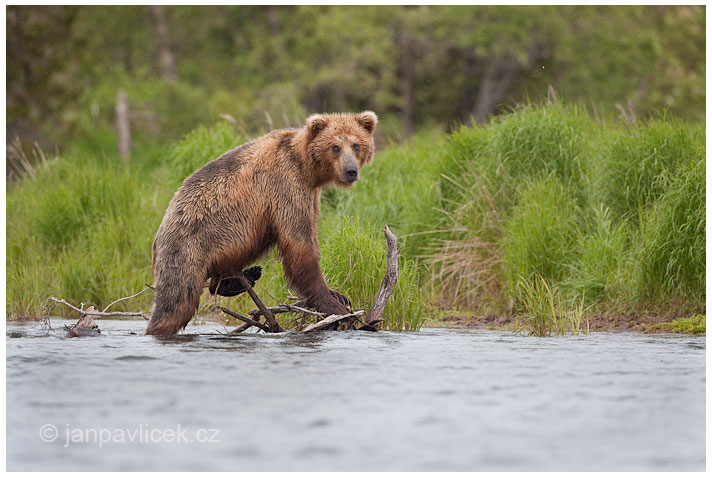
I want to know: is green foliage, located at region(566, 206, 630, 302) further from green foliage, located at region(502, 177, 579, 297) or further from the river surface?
the river surface

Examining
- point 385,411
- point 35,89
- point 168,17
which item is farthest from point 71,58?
point 385,411

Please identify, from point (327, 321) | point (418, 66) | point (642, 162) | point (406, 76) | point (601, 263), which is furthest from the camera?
point (418, 66)

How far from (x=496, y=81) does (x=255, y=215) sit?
64.1 feet

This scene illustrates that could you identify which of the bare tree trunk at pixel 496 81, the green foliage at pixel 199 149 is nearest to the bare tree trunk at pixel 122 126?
the bare tree trunk at pixel 496 81

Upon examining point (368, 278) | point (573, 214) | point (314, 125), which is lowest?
A: point (368, 278)

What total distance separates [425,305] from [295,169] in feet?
5.31

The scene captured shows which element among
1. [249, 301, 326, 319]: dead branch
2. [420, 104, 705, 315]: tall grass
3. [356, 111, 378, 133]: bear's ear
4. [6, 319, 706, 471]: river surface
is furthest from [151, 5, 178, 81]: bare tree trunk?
[6, 319, 706, 471]: river surface

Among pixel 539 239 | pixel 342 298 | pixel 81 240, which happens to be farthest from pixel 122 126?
pixel 342 298

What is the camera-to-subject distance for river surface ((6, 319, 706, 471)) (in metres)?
4.10

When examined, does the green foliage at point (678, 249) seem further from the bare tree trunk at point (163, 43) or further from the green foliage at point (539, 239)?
the bare tree trunk at point (163, 43)

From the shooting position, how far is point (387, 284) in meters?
7.53

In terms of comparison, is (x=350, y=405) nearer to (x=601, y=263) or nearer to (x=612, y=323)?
(x=612, y=323)

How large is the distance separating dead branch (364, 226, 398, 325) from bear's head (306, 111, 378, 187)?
549mm

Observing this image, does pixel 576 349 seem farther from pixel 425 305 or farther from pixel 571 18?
pixel 571 18
